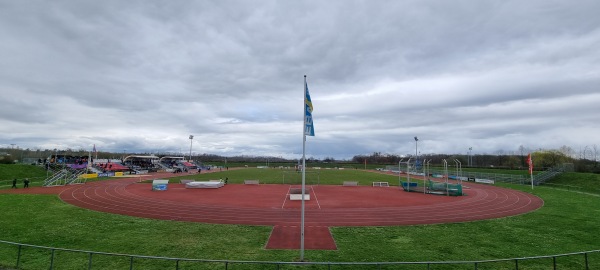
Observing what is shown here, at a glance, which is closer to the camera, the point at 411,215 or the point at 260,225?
the point at 260,225

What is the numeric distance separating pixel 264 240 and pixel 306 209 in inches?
419

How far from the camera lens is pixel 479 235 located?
2100 cm

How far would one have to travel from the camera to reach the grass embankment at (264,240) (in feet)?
53.2

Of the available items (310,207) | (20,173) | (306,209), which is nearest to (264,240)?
(306,209)

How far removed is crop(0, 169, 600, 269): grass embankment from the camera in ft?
53.2

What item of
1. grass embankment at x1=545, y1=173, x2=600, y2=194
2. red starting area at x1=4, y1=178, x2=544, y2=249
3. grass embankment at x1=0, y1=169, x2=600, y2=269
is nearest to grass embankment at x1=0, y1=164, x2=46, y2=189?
red starting area at x1=4, y1=178, x2=544, y2=249

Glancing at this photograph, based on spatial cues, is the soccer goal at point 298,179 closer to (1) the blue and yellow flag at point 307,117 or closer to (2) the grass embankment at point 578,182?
(2) the grass embankment at point 578,182

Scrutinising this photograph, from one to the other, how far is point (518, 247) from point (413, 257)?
7.16 metres

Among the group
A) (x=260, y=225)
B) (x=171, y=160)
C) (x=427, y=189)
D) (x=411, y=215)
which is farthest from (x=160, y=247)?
(x=171, y=160)

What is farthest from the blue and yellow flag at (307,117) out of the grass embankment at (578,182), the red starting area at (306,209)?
the grass embankment at (578,182)

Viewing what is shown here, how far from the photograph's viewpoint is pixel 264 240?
19.4m

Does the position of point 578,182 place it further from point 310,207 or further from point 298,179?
point 310,207

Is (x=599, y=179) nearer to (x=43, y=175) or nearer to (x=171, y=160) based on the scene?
(x=43, y=175)

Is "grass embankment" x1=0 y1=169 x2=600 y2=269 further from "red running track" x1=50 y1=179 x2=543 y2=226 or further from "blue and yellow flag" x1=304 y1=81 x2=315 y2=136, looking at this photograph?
"blue and yellow flag" x1=304 y1=81 x2=315 y2=136
